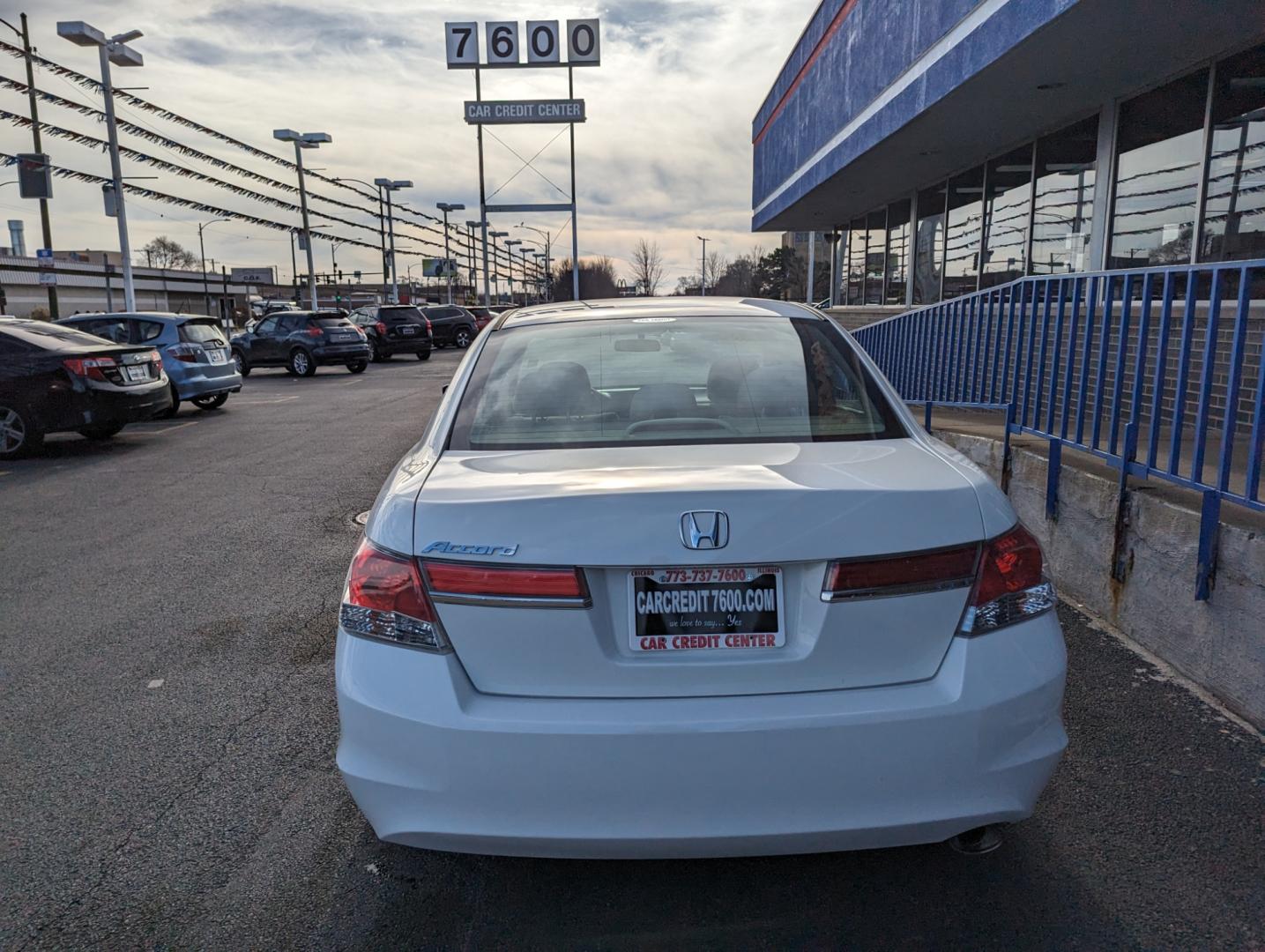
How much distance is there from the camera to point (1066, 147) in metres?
11.2

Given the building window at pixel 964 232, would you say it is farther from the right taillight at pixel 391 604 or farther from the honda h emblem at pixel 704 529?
the right taillight at pixel 391 604

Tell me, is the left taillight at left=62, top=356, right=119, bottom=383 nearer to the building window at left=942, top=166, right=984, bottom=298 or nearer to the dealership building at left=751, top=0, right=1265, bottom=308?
the dealership building at left=751, top=0, right=1265, bottom=308

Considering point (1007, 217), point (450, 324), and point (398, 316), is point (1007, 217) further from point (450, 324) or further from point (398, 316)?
point (450, 324)

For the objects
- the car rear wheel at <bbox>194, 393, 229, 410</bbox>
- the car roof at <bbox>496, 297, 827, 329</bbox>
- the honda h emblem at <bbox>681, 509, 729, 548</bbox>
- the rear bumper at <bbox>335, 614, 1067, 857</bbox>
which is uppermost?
the car roof at <bbox>496, 297, 827, 329</bbox>

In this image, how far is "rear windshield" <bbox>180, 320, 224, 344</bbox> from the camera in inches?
583

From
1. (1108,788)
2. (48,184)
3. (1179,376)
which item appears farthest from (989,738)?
(48,184)

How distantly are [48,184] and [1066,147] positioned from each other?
28.6 m

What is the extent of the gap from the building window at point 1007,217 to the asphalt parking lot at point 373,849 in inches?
362

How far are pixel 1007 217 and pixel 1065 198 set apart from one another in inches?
76.1

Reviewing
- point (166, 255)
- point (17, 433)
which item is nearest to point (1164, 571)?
point (17, 433)

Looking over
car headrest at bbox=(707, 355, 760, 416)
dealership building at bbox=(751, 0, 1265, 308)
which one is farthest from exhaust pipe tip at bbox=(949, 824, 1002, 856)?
dealership building at bbox=(751, 0, 1265, 308)

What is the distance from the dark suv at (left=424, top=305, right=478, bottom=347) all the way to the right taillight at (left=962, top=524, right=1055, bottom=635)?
35.1 m

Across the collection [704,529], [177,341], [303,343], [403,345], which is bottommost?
[403,345]

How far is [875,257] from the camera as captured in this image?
21.4m
